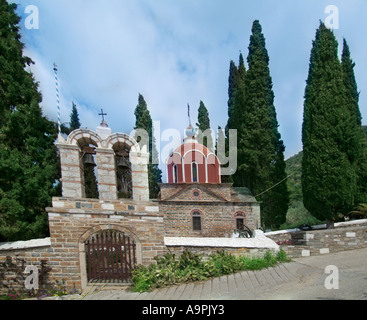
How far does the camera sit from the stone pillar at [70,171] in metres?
6.55

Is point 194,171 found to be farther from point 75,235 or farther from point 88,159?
point 75,235

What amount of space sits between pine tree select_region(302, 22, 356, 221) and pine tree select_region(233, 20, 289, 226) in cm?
360

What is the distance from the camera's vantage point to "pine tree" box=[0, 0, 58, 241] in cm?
695

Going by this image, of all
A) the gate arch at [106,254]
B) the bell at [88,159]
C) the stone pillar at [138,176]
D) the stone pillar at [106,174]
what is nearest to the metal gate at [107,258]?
the gate arch at [106,254]

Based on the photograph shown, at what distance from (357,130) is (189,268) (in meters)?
11.1

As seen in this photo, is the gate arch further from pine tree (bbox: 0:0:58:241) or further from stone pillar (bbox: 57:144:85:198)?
pine tree (bbox: 0:0:58:241)

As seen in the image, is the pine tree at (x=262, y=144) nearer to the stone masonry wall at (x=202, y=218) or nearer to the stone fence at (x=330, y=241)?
the stone masonry wall at (x=202, y=218)

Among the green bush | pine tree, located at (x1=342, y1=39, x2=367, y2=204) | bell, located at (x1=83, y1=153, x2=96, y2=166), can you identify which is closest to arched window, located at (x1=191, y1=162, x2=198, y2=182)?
pine tree, located at (x1=342, y1=39, x2=367, y2=204)

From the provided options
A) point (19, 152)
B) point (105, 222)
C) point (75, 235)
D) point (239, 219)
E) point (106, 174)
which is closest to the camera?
point (75, 235)

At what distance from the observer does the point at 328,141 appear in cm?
1145

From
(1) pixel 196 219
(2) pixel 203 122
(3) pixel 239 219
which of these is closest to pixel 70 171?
(1) pixel 196 219

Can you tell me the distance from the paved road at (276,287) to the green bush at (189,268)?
0.20m
